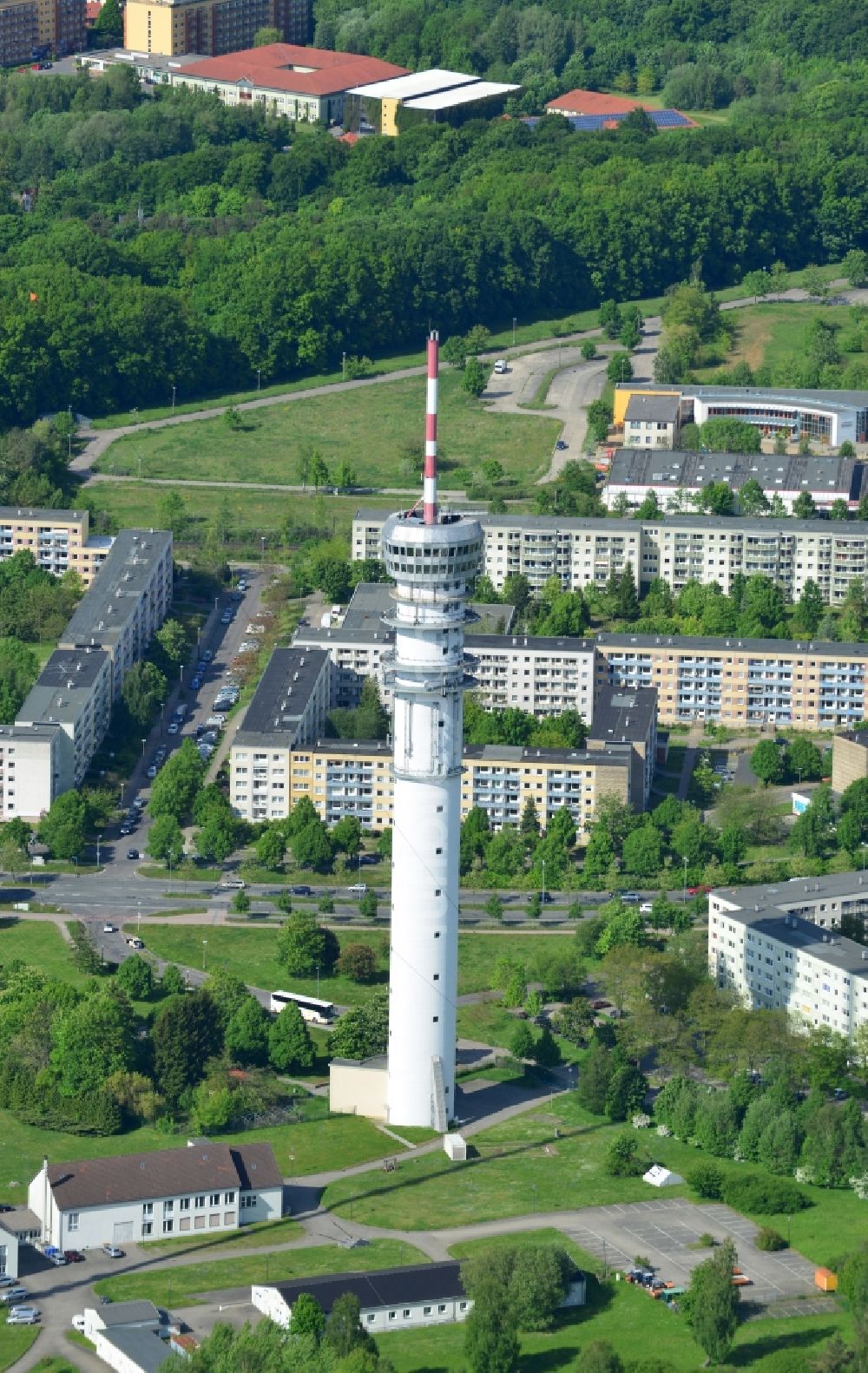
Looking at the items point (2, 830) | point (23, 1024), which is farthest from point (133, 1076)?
point (2, 830)

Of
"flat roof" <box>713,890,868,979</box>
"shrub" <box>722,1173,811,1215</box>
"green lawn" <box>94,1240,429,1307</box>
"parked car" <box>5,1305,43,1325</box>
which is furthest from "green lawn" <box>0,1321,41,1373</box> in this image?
"flat roof" <box>713,890,868,979</box>

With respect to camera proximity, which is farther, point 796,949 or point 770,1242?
point 796,949

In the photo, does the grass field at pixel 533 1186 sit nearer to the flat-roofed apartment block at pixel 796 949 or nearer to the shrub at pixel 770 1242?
the shrub at pixel 770 1242

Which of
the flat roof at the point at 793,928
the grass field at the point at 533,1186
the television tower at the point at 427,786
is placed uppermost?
the television tower at the point at 427,786

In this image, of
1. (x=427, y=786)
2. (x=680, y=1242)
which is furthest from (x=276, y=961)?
(x=680, y=1242)

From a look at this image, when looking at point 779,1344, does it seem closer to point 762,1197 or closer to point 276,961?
point 762,1197

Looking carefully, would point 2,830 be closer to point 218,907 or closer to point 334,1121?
point 218,907

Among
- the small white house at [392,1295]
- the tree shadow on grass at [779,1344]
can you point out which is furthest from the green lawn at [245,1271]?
the tree shadow on grass at [779,1344]
